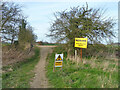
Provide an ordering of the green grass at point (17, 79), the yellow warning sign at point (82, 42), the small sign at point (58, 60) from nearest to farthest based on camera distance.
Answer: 1. the green grass at point (17, 79)
2. the small sign at point (58, 60)
3. the yellow warning sign at point (82, 42)

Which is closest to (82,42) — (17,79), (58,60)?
(58,60)

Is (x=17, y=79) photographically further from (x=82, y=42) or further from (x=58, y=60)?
(x=82, y=42)

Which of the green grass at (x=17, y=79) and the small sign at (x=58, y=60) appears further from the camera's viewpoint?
the small sign at (x=58, y=60)

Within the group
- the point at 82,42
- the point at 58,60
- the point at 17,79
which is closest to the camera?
the point at 17,79

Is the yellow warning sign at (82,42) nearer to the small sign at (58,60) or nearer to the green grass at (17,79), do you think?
the small sign at (58,60)

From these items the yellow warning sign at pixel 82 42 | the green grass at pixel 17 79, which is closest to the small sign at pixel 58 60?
the green grass at pixel 17 79

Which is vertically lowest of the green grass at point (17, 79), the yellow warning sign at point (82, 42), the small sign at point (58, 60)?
the green grass at point (17, 79)

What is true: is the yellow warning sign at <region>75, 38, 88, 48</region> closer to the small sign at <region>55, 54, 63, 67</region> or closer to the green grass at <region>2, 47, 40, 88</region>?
the small sign at <region>55, 54, 63, 67</region>

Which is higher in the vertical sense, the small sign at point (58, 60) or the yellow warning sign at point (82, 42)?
the yellow warning sign at point (82, 42)

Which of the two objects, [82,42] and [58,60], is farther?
[82,42]

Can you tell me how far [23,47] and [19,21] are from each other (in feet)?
15.7

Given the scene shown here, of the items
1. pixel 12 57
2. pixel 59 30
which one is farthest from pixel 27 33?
pixel 12 57

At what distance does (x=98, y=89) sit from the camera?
21.2ft

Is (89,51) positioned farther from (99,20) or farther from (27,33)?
(27,33)
